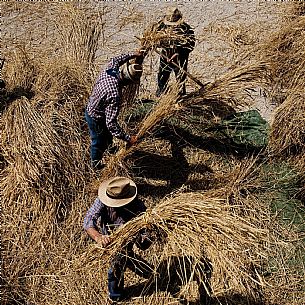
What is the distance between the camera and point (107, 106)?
445 centimetres

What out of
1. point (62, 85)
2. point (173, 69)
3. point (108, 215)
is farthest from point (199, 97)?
point (108, 215)

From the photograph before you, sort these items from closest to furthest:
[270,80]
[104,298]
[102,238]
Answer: [102,238] → [104,298] → [270,80]

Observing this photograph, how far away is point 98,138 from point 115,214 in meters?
1.30

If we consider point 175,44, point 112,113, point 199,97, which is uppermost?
point 175,44

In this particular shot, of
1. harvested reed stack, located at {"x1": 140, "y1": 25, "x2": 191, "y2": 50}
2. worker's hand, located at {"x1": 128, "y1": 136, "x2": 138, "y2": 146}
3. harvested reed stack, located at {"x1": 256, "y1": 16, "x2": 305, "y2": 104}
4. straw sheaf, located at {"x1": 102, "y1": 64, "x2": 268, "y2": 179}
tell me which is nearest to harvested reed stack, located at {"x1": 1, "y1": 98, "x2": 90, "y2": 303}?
straw sheaf, located at {"x1": 102, "y1": 64, "x2": 268, "y2": 179}

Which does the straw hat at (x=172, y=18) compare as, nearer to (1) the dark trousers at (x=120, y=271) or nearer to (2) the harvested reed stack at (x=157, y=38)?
(2) the harvested reed stack at (x=157, y=38)

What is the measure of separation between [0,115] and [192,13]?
366cm

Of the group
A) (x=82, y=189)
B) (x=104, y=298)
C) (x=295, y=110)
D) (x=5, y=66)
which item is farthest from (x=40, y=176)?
(x=295, y=110)

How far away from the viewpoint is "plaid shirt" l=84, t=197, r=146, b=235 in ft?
12.1

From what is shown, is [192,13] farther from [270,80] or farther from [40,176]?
[40,176]

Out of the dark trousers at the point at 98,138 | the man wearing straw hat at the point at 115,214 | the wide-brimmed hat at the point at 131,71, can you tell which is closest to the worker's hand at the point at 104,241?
the man wearing straw hat at the point at 115,214

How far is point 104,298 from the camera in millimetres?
4160

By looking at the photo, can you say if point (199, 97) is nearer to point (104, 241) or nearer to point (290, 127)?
point (290, 127)

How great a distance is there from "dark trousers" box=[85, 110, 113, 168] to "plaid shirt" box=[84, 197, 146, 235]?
118 centimetres
